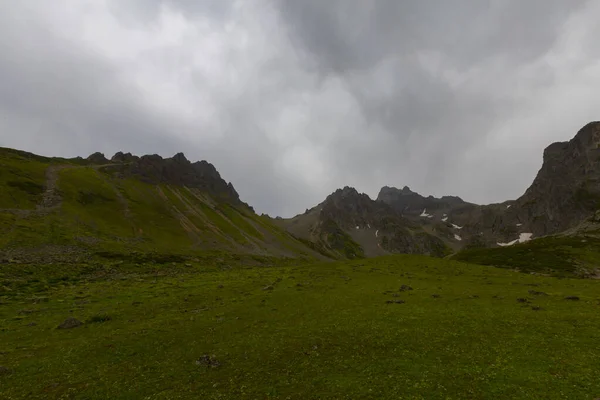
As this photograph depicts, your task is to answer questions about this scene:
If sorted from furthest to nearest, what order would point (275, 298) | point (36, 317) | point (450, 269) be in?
point (450, 269) → point (275, 298) → point (36, 317)

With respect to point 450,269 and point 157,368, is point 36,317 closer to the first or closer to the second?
point 157,368

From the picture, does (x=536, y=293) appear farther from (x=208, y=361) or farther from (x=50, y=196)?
(x=50, y=196)

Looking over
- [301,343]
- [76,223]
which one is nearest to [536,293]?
[301,343]

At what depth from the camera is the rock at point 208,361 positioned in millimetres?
25831

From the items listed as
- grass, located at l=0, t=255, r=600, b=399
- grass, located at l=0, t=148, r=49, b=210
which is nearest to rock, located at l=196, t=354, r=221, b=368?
grass, located at l=0, t=255, r=600, b=399

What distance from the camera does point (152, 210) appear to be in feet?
642

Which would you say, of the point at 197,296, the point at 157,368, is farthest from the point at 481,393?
the point at 197,296

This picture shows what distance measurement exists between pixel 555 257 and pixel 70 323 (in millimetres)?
137053

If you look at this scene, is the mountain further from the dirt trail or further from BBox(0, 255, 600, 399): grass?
BBox(0, 255, 600, 399): grass

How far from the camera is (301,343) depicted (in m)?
29.6

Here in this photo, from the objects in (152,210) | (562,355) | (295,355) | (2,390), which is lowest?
(2,390)

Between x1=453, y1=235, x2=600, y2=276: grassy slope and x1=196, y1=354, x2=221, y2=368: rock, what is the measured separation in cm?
10194

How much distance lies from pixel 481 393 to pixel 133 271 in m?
82.7

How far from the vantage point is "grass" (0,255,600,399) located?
2145 centimetres
